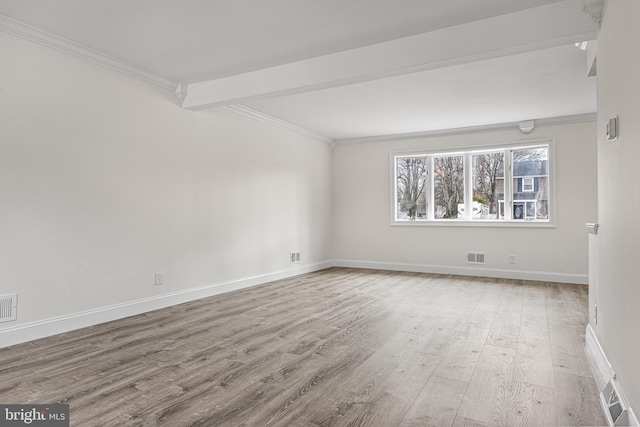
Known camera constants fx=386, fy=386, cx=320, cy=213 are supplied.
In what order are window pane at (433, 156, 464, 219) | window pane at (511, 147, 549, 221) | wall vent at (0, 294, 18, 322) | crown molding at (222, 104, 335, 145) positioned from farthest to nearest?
1. window pane at (433, 156, 464, 219)
2. window pane at (511, 147, 549, 221)
3. crown molding at (222, 104, 335, 145)
4. wall vent at (0, 294, 18, 322)

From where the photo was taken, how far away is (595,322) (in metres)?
2.85

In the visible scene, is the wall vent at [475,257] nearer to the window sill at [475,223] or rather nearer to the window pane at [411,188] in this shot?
the window sill at [475,223]

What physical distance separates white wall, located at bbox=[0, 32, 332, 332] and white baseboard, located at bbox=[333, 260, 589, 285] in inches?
94.0

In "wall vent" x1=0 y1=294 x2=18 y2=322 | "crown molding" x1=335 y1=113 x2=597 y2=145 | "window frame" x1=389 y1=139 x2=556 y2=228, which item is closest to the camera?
"wall vent" x1=0 y1=294 x2=18 y2=322

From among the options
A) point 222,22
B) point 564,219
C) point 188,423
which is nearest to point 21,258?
point 188,423

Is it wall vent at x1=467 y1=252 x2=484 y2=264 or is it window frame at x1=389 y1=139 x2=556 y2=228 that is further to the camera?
wall vent at x1=467 y1=252 x2=484 y2=264

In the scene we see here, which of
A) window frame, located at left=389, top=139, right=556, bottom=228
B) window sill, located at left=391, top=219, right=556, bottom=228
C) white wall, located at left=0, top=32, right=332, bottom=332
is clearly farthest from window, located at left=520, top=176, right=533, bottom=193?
white wall, located at left=0, top=32, right=332, bottom=332

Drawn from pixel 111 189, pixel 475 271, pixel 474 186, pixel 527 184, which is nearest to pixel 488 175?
pixel 474 186

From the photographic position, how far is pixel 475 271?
6602 mm

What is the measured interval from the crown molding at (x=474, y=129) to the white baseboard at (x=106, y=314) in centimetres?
352

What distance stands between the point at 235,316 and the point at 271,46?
2.62 meters

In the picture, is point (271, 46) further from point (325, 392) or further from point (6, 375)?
point (6, 375)

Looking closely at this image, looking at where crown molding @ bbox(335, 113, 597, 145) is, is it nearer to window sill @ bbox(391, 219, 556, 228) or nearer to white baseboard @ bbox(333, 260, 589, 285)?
window sill @ bbox(391, 219, 556, 228)

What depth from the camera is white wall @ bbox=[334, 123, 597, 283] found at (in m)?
5.93
